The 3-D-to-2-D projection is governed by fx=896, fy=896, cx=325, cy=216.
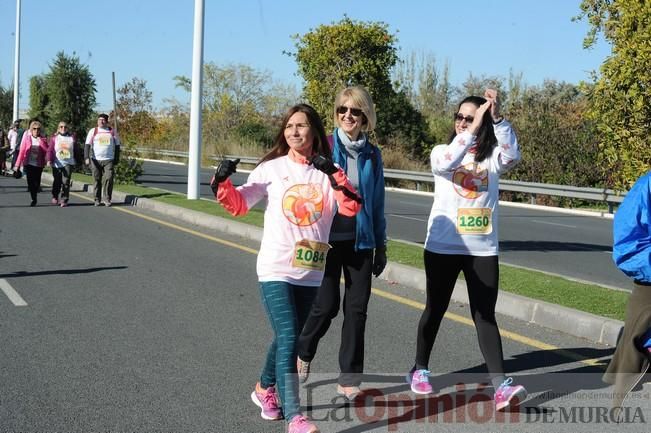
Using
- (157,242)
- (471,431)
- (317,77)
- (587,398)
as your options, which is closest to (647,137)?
(587,398)

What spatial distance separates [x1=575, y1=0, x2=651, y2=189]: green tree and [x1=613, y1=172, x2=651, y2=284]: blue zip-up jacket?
2.87 metres

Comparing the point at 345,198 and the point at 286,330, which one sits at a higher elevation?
the point at 345,198

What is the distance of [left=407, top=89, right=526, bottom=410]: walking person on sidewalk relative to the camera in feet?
17.3

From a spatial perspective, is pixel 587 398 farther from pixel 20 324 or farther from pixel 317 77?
pixel 317 77

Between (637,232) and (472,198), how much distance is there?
1.20m

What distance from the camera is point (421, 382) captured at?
18.0 feet

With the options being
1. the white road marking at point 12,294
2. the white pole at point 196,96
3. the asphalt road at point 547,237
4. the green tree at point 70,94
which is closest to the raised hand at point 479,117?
the white road marking at point 12,294

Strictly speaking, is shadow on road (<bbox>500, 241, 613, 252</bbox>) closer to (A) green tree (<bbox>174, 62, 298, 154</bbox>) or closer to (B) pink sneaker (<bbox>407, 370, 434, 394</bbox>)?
(B) pink sneaker (<bbox>407, 370, 434, 394</bbox>)

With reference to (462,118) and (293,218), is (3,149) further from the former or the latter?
(293,218)

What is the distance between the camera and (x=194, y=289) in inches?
350

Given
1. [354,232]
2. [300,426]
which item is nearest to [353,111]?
[354,232]

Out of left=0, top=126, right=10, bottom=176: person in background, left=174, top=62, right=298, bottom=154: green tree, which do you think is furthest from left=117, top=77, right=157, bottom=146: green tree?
left=0, top=126, right=10, bottom=176: person in background

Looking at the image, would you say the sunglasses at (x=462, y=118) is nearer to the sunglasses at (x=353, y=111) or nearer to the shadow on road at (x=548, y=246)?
the sunglasses at (x=353, y=111)

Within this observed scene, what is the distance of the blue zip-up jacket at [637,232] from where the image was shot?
4.36 meters
